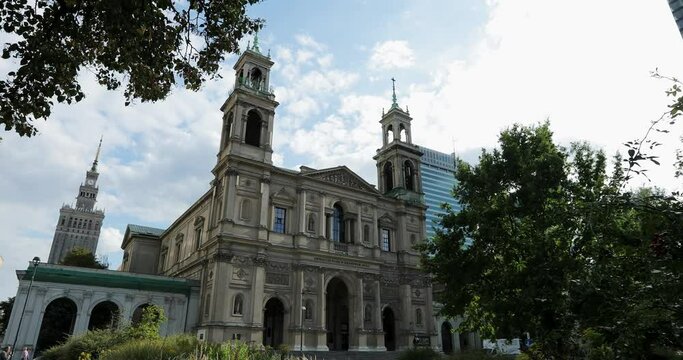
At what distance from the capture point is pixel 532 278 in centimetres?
1449

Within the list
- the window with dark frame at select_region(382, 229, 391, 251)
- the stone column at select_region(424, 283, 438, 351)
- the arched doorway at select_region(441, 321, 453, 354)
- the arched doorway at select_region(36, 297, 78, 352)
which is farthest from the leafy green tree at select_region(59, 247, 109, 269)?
the arched doorway at select_region(441, 321, 453, 354)

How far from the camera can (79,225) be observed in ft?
375

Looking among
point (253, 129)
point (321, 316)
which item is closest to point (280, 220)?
point (321, 316)

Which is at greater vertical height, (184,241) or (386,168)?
(386,168)

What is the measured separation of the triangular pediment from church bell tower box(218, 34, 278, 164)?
4.95 meters

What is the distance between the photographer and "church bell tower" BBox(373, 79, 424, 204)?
43.4 meters

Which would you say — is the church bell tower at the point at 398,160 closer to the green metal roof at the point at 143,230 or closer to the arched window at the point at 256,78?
the arched window at the point at 256,78

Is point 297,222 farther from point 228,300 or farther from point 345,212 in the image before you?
point 228,300

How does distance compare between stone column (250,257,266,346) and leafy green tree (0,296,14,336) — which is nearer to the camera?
stone column (250,257,266,346)

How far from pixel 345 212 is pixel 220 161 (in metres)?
11.4

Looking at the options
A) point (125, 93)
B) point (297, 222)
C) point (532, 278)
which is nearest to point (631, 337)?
point (125, 93)

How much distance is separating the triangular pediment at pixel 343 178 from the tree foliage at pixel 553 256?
16.9 meters

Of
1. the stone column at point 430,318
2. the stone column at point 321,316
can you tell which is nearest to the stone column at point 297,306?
the stone column at point 321,316

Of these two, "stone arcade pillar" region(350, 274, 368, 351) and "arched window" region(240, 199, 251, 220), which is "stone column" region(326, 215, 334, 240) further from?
"arched window" region(240, 199, 251, 220)
